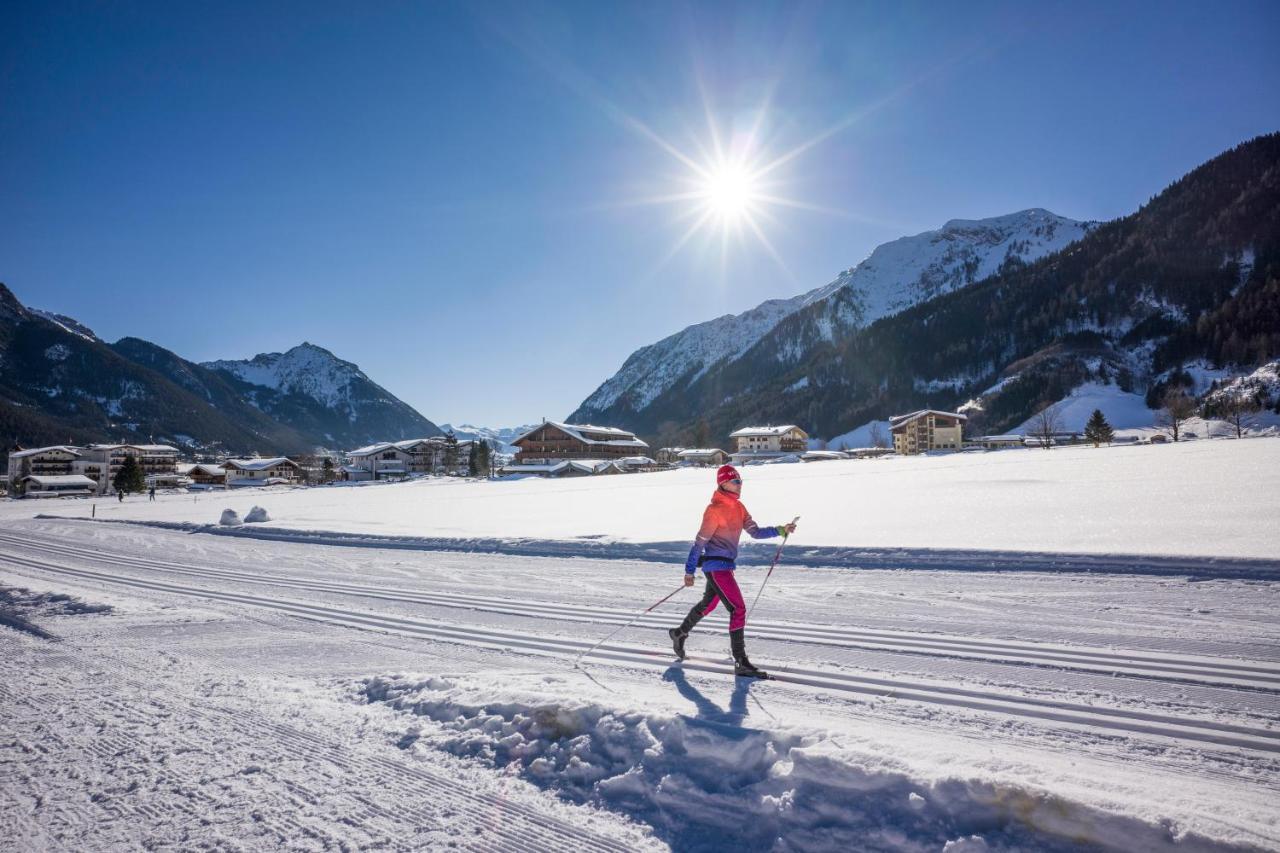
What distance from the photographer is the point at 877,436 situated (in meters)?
151

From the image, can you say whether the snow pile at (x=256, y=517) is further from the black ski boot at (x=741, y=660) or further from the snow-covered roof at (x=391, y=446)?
the snow-covered roof at (x=391, y=446)

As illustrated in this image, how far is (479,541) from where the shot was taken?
1630 centimetres

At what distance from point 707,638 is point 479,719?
3183mm

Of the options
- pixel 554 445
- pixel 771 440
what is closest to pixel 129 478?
pixel 554 445

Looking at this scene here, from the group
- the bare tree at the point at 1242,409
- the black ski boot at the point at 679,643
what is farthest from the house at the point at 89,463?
the bare tree at the point at 1242,409

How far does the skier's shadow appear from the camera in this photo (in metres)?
4.55

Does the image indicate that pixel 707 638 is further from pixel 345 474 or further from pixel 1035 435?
pixel 1035 435

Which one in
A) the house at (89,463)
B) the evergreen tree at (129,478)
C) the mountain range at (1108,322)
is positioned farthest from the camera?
the mountain range at (1108,322)

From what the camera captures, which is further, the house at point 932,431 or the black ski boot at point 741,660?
the house at point 932,431

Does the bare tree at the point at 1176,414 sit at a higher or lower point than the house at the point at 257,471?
higher

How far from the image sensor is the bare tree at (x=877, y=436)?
145900mm

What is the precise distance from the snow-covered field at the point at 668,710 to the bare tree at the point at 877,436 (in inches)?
5626

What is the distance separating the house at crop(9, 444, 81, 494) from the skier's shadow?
13557cm

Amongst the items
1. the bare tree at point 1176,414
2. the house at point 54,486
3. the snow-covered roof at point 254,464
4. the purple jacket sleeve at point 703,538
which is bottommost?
the house at point 54,486
